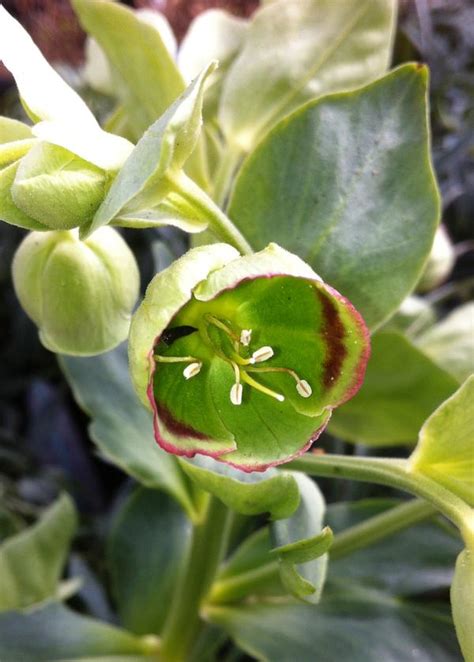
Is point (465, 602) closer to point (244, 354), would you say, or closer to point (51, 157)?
point (244, 354)

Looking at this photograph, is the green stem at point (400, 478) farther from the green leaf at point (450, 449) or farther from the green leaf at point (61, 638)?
the green leaf at point (61, 638)

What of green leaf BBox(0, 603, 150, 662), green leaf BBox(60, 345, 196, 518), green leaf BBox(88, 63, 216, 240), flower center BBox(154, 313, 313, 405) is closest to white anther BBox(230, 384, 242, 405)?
flower center BBox(154, 313, 313, 405)

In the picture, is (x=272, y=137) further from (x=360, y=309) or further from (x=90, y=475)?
(x=90, y=475)

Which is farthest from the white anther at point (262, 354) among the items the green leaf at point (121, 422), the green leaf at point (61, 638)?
the green leaf at point (61, 638)

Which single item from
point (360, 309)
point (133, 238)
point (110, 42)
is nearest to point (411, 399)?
point (360, 309)

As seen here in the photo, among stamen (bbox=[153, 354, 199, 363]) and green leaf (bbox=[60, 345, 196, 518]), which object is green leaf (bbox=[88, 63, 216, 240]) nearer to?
stamen (bbox=[153, 354, 199, 363])

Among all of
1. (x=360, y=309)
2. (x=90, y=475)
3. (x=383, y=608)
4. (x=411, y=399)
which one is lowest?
(x=90, y=475)
